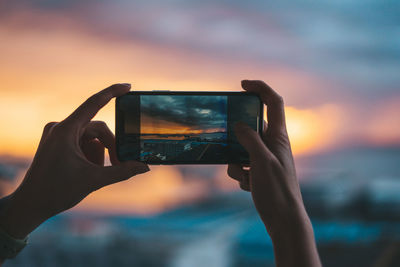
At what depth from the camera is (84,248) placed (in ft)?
6.16

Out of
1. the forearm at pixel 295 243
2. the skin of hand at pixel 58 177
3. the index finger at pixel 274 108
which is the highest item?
the index finger at pixel 274 108

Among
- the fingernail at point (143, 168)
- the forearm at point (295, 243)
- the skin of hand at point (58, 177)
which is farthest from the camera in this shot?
the fingernail at point (143, 168)

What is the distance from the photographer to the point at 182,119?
92 cm

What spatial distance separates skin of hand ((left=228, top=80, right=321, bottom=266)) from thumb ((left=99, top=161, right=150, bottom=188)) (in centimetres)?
30

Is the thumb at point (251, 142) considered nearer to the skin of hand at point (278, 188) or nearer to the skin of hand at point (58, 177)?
the skin of hand at point (278, 188)

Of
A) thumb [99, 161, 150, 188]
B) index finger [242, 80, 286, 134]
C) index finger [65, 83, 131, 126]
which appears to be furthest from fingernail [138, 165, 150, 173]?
index finger [242, 80, 286, 134]

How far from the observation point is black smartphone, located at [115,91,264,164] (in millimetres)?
908

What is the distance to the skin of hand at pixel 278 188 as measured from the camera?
0.65 meters

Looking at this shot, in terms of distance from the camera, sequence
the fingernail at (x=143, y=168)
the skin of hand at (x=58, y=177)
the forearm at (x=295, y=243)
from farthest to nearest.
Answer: the fingernail at (x=143, y=168) < the skin of hand at (x=58, y=177) < the forearm at (x=295, y=243)

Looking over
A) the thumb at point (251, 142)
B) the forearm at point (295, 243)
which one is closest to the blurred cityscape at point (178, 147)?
the thumb at point (251, 142)

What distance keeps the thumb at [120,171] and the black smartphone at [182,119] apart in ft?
0.17

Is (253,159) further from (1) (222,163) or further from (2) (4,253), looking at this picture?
(2) (4,253)

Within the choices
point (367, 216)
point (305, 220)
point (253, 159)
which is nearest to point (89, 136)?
point (253, 159)

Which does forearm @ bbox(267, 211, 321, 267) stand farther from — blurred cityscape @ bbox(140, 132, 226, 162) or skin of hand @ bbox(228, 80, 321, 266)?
blurred cityscape @ bbox(140, 132, 226, 162)
